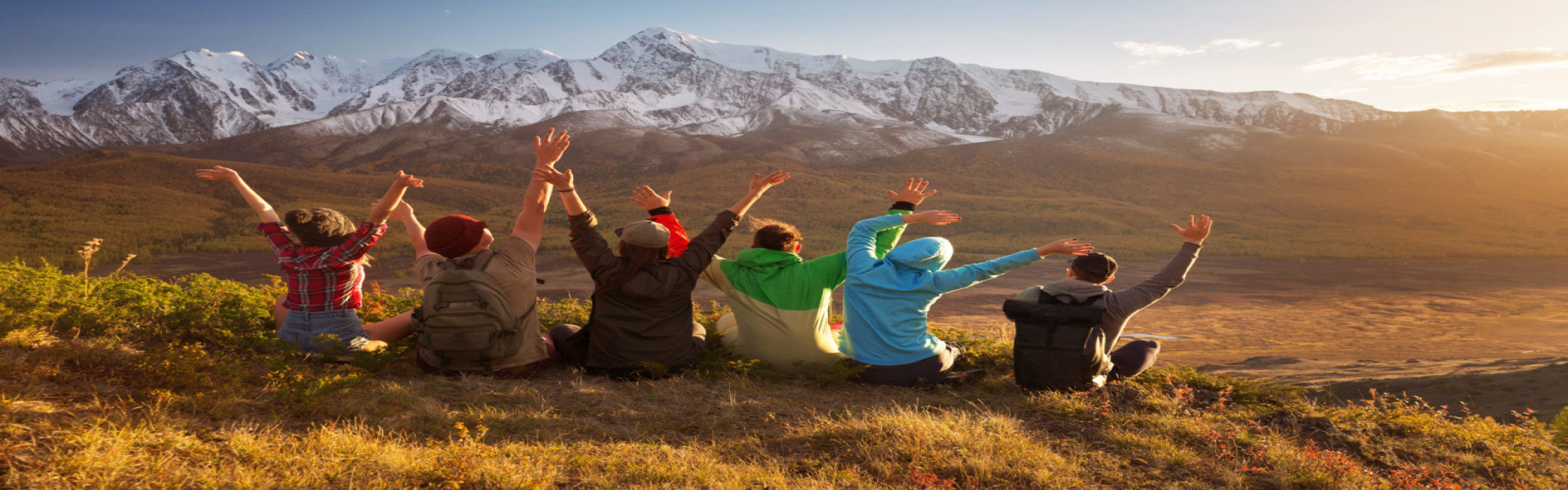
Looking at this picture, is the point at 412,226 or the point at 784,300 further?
the point at 412,226

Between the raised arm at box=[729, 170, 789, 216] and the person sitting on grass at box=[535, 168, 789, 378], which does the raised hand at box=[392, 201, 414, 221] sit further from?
the raised arm at box=[729, 170, 789, 216]

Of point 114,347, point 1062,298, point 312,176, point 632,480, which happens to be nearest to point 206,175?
point 114,347

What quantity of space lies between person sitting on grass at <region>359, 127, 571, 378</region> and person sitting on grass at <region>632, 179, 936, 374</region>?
0.64 meters

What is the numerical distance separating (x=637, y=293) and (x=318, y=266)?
1625 mm

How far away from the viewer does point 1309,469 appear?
340cm

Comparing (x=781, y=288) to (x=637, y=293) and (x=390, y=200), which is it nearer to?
(x=637, y=293)

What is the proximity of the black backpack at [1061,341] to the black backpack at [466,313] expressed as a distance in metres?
2.79

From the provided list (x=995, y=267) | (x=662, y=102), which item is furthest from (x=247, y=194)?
(x=662, y=102)

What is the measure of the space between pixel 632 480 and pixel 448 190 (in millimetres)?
44479

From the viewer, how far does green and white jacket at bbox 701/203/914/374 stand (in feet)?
14.6

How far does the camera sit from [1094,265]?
14.5 feet

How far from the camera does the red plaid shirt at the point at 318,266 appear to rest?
394 cm

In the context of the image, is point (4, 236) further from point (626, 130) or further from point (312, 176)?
point (626, 130)

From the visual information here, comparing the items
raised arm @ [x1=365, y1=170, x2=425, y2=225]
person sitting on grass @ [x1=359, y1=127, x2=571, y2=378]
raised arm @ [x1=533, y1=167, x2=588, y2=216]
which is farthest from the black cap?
raised arm @ [x1=365, y1=170, x2=425, y2=225]
